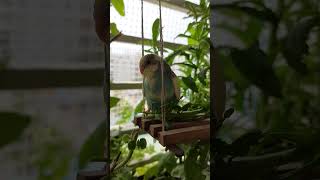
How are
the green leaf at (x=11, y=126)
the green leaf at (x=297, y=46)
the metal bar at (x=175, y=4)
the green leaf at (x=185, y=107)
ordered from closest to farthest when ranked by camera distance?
the green leaf at (x=11, y=126), the green leaf at (x=297, y=46), the green leaf at (x=185, y=107), the metal bar at (x=175, y=4)

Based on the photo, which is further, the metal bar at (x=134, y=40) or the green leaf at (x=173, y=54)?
the metal bar at (x=134, y=40)

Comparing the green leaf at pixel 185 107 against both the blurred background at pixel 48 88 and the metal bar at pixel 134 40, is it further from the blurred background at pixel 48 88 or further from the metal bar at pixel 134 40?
the blurred background at pixel 48 88

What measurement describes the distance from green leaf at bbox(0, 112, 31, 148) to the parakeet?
13.5 inches

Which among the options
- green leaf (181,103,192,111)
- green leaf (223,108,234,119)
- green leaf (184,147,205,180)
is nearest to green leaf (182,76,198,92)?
green leaf (181,103,192,111)

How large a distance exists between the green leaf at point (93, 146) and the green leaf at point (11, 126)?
0.26 feet

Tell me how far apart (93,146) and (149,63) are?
30 cm

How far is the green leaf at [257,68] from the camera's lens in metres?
0.48

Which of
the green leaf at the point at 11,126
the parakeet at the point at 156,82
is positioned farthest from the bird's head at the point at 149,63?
the green leaf at the point at 11,126

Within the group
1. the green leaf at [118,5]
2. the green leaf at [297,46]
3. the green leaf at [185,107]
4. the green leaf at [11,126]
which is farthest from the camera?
the green leaf at [185,107]

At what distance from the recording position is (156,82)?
681mm

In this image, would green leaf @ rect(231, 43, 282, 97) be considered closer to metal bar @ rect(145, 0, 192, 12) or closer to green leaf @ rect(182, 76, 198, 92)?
green leaf @ rect(182, 76, 198, 92)

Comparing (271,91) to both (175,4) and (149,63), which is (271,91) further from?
(175,4)

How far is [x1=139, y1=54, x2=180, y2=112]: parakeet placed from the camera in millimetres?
668

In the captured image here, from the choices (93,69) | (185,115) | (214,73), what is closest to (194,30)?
(185,115)
